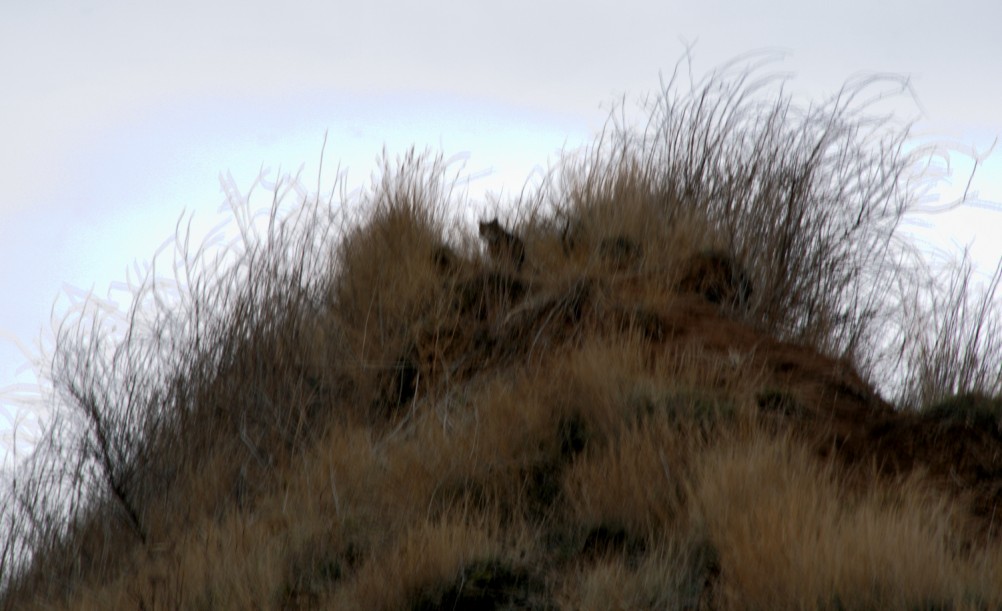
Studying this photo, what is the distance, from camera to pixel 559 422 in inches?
215

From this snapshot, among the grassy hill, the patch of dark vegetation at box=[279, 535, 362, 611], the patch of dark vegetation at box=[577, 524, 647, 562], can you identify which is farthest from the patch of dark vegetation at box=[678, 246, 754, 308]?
the patch of dark vegetation at box=[279, 535, 362, 611]

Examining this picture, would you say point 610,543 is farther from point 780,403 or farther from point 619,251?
point 619,251

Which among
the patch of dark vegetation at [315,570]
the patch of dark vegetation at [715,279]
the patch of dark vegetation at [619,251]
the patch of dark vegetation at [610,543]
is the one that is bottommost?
the patch of dark vegetation at [315,570]

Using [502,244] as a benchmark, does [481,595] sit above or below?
below

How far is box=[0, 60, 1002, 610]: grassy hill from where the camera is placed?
4242 mm

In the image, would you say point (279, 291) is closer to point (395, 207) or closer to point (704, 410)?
point (395, 207)

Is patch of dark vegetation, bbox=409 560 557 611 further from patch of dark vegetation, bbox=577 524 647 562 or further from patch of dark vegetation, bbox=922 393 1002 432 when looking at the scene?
patch of dark vegetation, bbox=922 393 1002 432

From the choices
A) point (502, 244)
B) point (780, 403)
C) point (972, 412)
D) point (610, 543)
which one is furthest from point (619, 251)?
point (610, 543)

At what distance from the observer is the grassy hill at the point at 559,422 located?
13.9 ft

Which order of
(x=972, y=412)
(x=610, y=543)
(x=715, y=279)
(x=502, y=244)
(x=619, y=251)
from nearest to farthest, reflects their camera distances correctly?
1. (x=610, y=543)
2. (x=972, y=412)
3. (x=715, y=279)
4. (x=619, y=251)
5. (x=502, y=244)

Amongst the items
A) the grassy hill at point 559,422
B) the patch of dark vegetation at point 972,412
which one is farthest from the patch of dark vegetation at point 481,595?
the patch of dark vegetation at point 972,412

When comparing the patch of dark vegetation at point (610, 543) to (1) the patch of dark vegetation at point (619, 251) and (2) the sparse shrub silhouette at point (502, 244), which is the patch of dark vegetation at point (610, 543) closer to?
(1) the patch of dark vegetation at point (619, 251)

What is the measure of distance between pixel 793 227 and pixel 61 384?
546 cm

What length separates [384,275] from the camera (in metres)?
7.59
